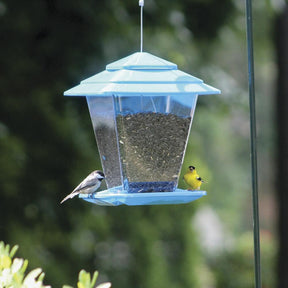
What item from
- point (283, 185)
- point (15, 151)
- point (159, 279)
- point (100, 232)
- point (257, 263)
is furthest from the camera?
point (283, 185)

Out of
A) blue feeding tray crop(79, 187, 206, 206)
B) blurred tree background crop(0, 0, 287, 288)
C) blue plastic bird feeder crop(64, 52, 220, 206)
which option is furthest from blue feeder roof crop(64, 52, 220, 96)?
blurred tree background crop(0, 0, 287, 288)

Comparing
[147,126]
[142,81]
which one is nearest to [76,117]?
[147,126]

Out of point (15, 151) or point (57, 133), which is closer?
point (15, 151)

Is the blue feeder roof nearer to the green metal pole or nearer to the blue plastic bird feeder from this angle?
the blue plastic bird feeder

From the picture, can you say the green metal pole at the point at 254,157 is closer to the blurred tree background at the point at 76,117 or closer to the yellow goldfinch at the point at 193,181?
the yellow goldfinch at the point at 193,181

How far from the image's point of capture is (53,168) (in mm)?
8000

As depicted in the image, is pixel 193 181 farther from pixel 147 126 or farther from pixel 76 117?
pixel 76 117

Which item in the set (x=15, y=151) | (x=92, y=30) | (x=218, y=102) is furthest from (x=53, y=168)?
(x=218, y=102)

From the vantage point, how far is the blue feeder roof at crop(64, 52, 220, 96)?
3834 millimetres

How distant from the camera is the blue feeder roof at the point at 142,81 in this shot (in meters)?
3.83

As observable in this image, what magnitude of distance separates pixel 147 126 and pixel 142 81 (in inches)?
14.6

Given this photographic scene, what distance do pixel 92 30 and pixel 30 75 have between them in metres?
0.84

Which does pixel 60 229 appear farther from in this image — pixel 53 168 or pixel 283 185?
pixel 283 185

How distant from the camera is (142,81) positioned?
12.9 feet
